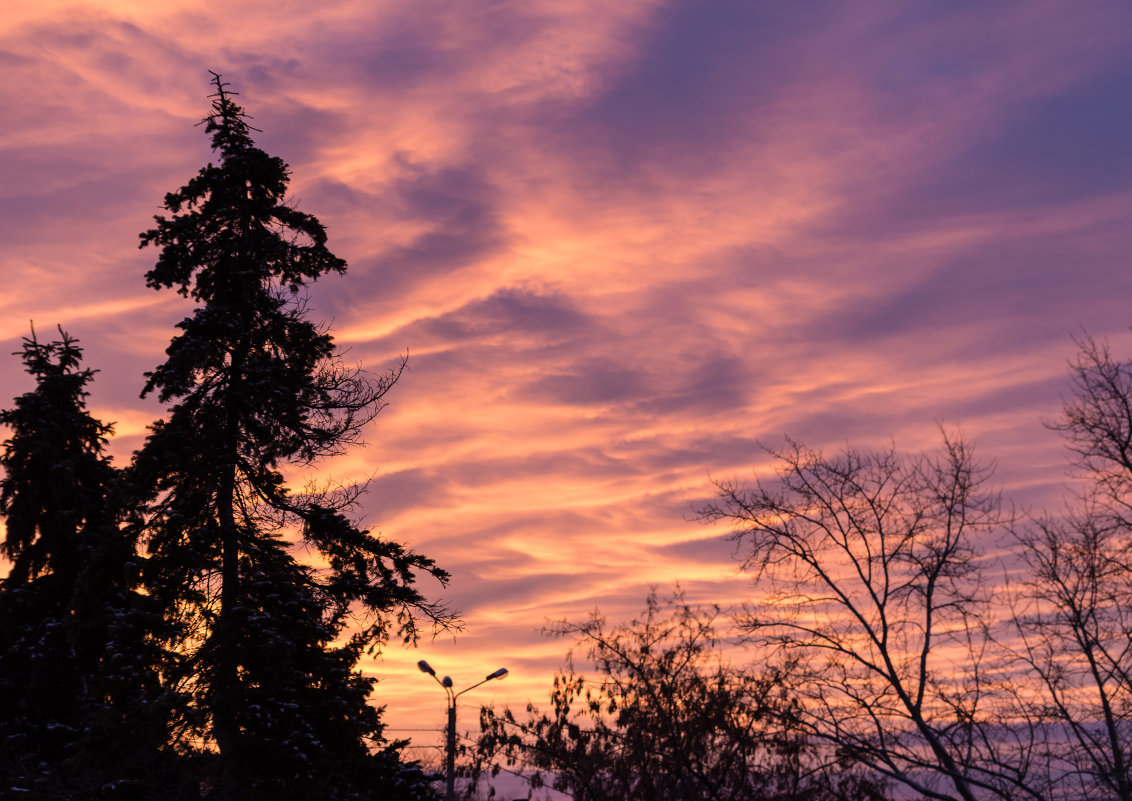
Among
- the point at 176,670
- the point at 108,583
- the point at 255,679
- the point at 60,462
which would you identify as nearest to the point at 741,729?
the point at 255,679

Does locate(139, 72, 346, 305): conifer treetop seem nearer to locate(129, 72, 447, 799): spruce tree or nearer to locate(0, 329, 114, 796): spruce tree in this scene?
locate(129, 72, 447, 799): spruce tree

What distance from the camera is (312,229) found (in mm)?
23219

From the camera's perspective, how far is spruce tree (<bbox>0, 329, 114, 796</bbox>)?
1130 inches

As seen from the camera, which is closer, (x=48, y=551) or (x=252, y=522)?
(x=252, y=522)

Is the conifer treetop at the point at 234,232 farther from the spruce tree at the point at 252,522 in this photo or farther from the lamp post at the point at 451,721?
the lamp post at the point at 451,721

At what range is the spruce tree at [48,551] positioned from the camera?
28.7 metres

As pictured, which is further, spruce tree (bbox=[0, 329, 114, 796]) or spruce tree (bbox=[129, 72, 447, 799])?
spruce tree (bbox=[0, 329, 114, 796])

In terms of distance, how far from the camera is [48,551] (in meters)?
30.5

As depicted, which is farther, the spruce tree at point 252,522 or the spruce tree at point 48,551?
the spruce tree at point 48,551

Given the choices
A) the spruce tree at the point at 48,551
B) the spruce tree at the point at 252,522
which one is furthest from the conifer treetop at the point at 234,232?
the spruce tree at the point at 48,551

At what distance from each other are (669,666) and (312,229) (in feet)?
47.6

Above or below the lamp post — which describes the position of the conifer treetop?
above

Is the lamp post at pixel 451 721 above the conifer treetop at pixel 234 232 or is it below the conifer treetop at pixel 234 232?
below

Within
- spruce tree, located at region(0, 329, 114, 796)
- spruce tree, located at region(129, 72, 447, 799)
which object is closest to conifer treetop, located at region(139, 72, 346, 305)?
spruce tree, located at region(129, 72, 447, 799)
